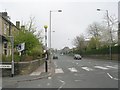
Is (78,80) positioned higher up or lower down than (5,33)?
lower down

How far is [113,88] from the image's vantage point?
1381 cm

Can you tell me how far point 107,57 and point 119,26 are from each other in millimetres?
10082

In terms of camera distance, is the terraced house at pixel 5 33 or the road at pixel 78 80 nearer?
the road at pixel 78 80

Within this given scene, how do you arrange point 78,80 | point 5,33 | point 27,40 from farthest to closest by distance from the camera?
point 5,33 → point 27,40 → point 78,80

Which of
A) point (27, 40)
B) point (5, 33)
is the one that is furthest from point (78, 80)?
point (5, 33)

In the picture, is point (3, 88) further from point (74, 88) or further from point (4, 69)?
point (4, 69)

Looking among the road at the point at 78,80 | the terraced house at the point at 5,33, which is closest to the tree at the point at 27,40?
the terraced house at the point at 5,33

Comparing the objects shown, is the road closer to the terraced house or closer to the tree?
the tree

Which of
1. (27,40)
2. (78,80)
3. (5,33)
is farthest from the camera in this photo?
(5,33)

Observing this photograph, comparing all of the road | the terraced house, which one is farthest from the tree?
the road

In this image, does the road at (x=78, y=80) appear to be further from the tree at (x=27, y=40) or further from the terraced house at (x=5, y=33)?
the terraced house at (x=5, y=33)

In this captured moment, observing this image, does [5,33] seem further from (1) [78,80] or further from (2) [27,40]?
(1) [78,80]

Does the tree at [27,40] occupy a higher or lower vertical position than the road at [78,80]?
higher

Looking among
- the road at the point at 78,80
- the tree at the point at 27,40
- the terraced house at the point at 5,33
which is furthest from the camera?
the terraced house at the point at 5,33
